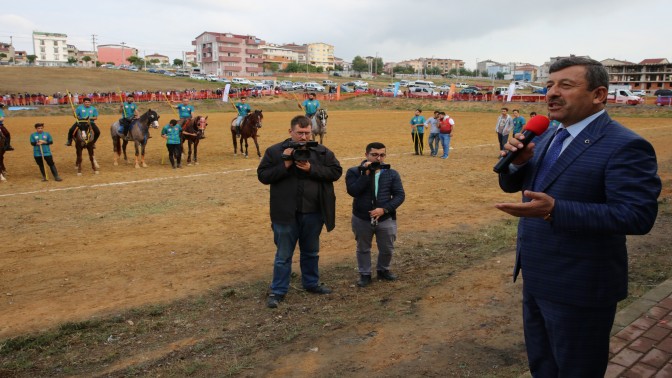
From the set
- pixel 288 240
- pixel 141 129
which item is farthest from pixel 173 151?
pixel 288 240

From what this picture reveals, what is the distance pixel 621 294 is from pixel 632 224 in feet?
1.68

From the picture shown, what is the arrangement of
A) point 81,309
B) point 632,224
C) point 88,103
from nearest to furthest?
point 632,224 → point 81,309 → point 88,103

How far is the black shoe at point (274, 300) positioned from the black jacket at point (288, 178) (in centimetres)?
88

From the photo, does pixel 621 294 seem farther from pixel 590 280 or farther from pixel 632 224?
pixel 632 224

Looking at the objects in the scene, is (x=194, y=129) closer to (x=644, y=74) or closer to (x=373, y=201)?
(x=373, y=201)

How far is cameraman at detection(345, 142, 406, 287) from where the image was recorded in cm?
617

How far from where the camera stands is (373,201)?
6215 mm

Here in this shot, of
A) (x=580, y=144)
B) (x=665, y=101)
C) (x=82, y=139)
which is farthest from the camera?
(x=665, y=101)

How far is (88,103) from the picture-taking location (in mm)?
15828

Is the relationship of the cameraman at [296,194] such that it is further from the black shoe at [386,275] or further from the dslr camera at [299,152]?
the black shoe at [386,275]

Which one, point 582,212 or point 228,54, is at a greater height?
point 228,54

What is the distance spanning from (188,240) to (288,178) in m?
3.68

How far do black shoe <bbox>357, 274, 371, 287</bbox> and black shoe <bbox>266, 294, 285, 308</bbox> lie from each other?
1.04 metres

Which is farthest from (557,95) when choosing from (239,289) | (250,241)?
(250,241)
